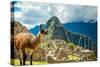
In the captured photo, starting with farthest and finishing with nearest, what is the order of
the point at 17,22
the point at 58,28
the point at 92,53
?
1. the point at 92,53
2. the point at 58,28
3. the point at 17,22

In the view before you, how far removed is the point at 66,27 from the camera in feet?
7.44

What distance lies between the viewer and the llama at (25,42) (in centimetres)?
208

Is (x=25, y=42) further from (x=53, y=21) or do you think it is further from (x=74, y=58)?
(x=74, y=58)

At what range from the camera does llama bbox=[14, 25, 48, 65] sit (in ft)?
6.81

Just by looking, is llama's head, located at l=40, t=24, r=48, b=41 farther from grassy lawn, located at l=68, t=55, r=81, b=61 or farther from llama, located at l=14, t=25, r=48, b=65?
grassy lawn, located at l=68, t=55, r=81, b=61

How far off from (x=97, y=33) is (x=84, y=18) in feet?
0.81

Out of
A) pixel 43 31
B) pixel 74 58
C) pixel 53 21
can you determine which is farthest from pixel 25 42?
pixel 74 58

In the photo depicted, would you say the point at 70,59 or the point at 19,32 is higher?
the point at 19,32

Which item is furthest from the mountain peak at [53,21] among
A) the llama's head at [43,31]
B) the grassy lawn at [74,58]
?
the grassy lawn at [74,58]

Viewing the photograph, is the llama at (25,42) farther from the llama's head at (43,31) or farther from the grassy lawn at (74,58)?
the grassy lawn at (74,58)

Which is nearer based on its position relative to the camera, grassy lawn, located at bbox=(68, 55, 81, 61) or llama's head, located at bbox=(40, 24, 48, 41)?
llama's head, located at bbox=(40, 24, 48, 41)

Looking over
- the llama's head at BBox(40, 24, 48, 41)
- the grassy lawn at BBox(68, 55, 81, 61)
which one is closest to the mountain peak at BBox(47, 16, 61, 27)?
the llama's head at BBox(40, 24, 48, 41)
